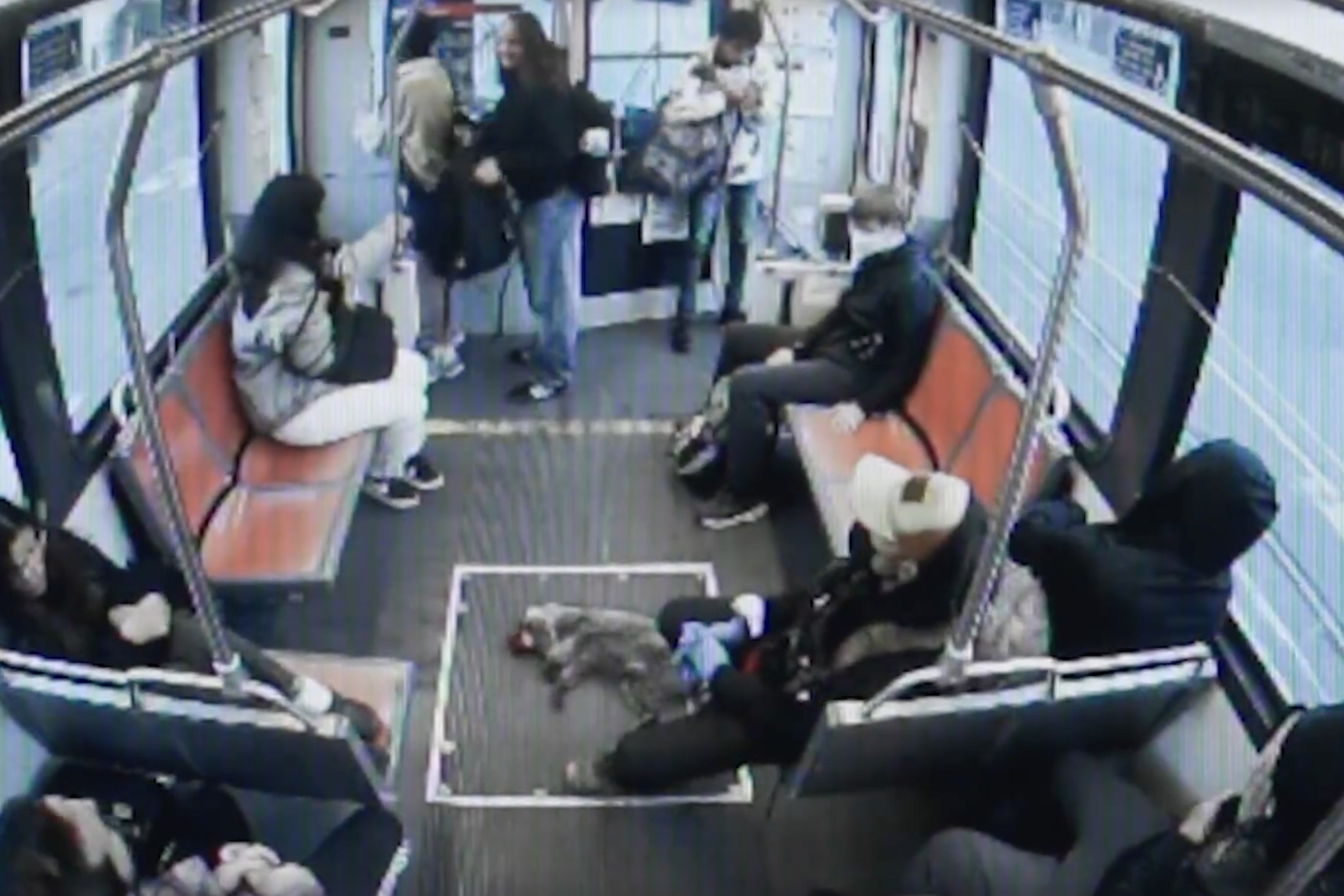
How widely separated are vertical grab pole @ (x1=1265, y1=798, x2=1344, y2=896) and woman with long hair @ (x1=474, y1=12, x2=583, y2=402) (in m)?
5.58

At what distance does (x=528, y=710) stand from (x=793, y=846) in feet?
3.37

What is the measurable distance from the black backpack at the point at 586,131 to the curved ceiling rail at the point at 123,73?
3.43m

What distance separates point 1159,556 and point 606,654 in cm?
203

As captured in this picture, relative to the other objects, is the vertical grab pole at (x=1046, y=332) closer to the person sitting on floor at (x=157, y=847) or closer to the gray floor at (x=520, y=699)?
the person sitting on floor at (x=157, y=847)

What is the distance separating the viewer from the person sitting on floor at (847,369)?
588 centimetres

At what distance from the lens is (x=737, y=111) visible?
7.37 m

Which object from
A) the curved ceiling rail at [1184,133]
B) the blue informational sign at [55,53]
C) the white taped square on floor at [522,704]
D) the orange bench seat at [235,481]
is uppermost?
the curved ceiling rail at [1184,133]

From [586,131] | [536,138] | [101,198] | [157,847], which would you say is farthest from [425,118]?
[157,847]

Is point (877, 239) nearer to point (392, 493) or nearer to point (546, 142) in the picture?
point (546, 142)

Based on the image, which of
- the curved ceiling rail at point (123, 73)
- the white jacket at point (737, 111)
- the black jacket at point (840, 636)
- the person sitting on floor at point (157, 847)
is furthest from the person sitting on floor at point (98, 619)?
the white jacket at point (737, 111)

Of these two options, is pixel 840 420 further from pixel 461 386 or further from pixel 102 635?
pixel 102 635

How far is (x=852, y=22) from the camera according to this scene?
7.66 m

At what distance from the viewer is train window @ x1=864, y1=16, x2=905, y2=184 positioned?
24.1 feet

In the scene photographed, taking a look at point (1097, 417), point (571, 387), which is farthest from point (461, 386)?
point (1097, 417)
